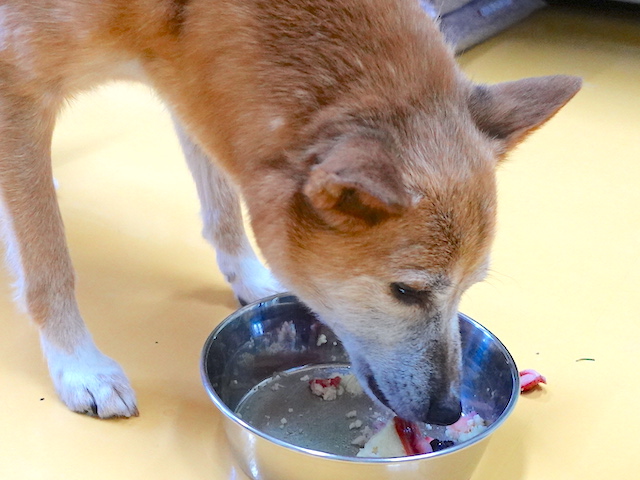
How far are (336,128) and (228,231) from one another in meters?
0.84

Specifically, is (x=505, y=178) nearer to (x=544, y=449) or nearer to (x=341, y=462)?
(x=544, y=449)

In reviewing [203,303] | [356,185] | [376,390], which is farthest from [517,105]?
[203,303]

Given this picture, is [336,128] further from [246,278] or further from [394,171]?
[246,278]

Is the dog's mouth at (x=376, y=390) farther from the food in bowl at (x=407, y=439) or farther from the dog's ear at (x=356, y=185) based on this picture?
the dog's ear at (x=356, y=185)

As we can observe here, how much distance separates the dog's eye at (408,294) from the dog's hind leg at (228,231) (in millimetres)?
726

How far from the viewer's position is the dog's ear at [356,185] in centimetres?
113

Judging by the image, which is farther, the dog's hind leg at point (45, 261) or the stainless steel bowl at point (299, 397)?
the dog's hind leg at point (45, 261)

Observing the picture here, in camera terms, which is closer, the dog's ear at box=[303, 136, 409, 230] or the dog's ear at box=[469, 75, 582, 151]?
the dog's ear at box=[303, 136, 409, 230]

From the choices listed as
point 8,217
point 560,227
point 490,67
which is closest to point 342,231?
point 8,217

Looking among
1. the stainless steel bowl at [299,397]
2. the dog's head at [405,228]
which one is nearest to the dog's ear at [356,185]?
the dog's head at [405,228]

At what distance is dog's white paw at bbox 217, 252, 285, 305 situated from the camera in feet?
6.72

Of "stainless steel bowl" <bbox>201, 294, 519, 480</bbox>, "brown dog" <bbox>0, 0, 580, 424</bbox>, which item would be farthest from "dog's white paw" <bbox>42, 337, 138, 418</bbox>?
"brown dog" <bbox>0, 0, 580, 424</bbox>

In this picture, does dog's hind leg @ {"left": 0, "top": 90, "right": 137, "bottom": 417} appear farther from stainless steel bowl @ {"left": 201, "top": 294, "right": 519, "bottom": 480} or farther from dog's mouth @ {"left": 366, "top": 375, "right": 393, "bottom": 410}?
dog's mouth @ {"left": 366, "top": 375, "right": 393, "bottom": 410}

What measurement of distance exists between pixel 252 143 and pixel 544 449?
0.94m
